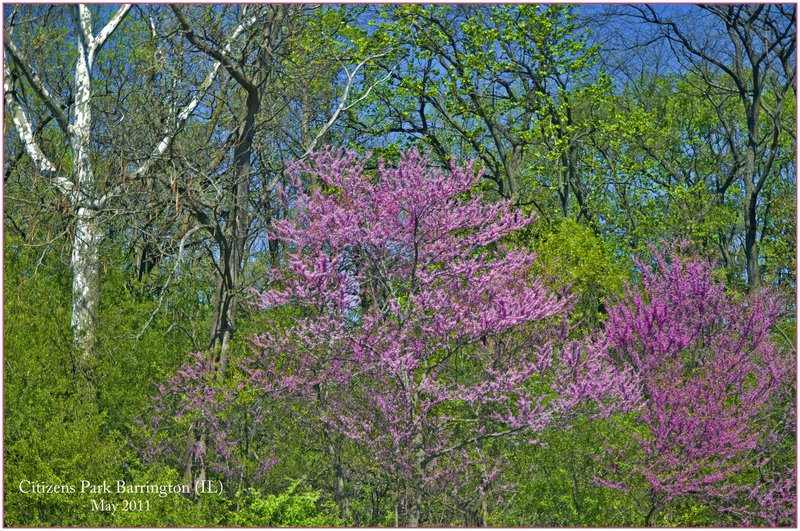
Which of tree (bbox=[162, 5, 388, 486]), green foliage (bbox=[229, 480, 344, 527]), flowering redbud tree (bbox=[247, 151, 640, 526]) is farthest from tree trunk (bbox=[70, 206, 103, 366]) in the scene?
green foliage (bbox=[229, 480, 344, 527])

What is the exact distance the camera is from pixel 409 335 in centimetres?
977

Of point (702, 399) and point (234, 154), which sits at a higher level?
point (234, 154)

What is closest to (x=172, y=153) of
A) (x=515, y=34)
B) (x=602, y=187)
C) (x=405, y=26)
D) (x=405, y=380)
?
(x=405, y=380)

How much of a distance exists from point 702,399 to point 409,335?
408cm

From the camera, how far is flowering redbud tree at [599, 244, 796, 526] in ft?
34.8

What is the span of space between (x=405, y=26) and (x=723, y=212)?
10.7 metres

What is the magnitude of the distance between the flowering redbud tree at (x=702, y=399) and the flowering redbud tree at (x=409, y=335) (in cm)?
90

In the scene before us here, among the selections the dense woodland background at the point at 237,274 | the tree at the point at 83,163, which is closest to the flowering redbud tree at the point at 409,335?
the dense woodland background at the point at 237,274

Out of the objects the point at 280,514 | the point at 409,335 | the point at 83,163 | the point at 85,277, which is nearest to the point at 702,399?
the point at 409,335

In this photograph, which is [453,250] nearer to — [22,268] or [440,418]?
[440,418]

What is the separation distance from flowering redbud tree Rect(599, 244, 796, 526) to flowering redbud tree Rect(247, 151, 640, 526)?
0.90m

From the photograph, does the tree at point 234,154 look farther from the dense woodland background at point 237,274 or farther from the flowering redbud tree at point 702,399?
the flowering redbud tree at point 702,399

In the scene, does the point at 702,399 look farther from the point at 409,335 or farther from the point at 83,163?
the point at 83,163

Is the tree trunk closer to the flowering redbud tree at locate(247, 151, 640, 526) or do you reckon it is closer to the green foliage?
the flowering redbud tree at locate(247, 151, 640, 526)
